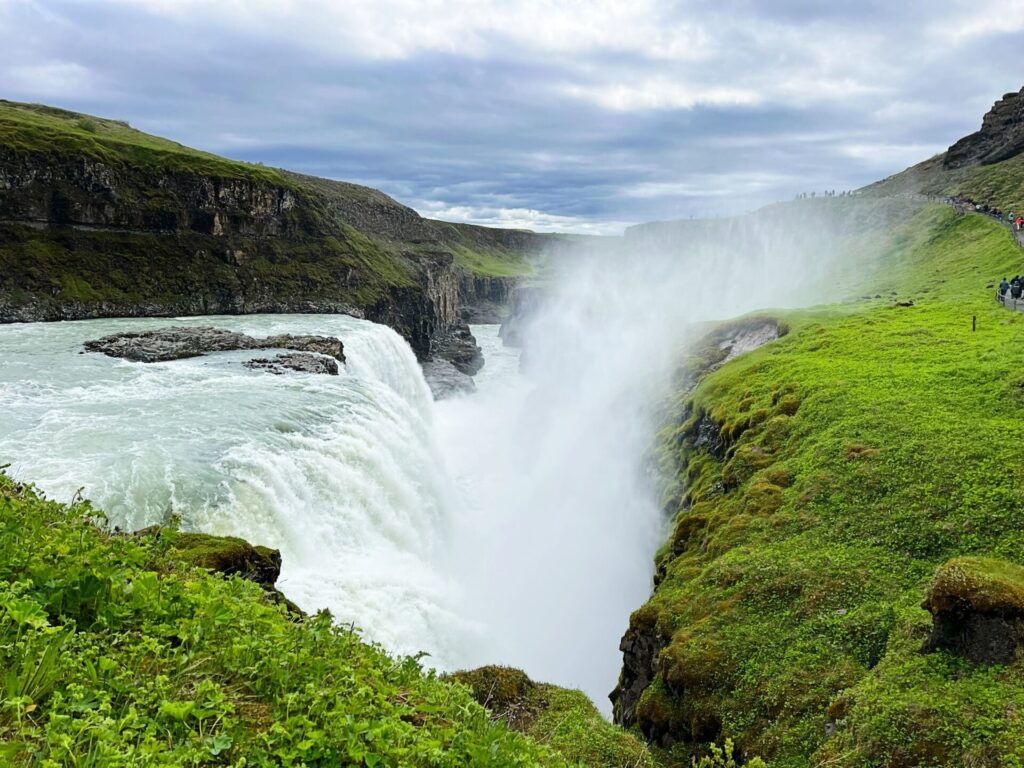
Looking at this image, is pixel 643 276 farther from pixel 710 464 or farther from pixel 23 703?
pixel 23 703

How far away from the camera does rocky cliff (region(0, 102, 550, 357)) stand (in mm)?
67312

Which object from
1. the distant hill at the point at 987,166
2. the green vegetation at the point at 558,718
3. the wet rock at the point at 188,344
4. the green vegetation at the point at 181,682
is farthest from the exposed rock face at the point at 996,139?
the green vegetation at the point at 181,682

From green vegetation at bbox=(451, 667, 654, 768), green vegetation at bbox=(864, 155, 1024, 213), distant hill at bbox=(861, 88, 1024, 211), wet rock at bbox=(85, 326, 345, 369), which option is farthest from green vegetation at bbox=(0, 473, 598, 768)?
distant hill at bbox=(861, 88, 1024, 211)

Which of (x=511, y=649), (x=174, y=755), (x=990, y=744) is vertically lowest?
(x=511, y=649)

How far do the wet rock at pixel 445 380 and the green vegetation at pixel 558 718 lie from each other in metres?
72.3

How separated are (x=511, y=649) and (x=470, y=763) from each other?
23.4m

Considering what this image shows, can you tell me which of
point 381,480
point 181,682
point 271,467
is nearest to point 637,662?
point 181,682

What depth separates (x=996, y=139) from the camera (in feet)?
389

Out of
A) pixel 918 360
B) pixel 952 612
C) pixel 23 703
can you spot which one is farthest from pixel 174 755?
pixel 918 360

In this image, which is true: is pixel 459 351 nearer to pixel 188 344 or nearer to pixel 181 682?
pixel 188 344

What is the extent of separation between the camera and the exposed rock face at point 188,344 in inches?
1746

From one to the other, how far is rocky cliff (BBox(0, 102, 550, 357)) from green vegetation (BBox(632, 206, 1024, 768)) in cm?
6861

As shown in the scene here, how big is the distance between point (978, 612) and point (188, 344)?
50908 mm

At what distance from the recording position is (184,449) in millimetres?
23656
